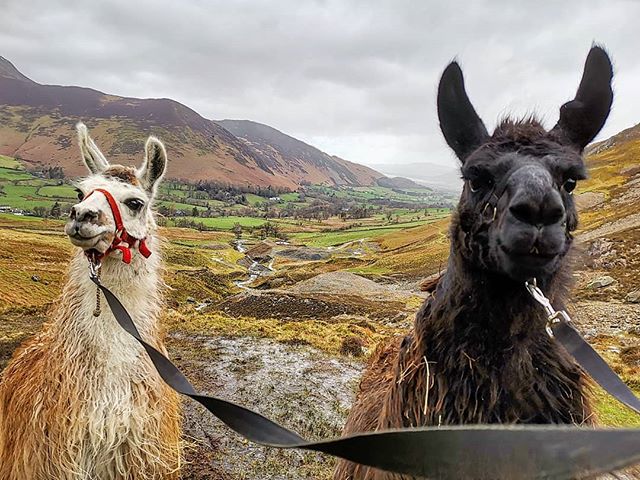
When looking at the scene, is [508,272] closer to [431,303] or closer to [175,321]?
[431,303]

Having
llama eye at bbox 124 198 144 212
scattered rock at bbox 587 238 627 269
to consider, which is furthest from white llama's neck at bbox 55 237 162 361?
scattered rock at bbox 587 238 627 269

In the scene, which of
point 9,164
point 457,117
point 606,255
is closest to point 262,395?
point 457,117

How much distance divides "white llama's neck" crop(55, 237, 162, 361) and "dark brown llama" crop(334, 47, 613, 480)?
219 centimetres

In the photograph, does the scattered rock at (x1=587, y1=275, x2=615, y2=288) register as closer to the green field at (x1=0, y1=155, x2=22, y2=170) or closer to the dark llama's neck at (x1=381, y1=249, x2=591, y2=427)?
the dark llama's neck at (x1=381, y1=249, x2=591, y2=427)

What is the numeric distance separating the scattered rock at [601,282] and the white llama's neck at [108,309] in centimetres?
2668

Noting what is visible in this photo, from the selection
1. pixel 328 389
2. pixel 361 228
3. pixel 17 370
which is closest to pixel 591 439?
pixel 17 370

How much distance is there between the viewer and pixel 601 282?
79.2ft

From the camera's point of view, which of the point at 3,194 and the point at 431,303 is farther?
the point at 3,194

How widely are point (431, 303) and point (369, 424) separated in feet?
3.79

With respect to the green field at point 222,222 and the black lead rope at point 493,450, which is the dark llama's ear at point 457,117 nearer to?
the black lead rope at point 493,450

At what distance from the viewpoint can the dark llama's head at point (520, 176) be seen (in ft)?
5.41

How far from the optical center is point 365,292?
32.3m

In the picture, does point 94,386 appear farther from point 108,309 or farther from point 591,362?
point 591,362

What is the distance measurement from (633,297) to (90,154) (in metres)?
25.1
